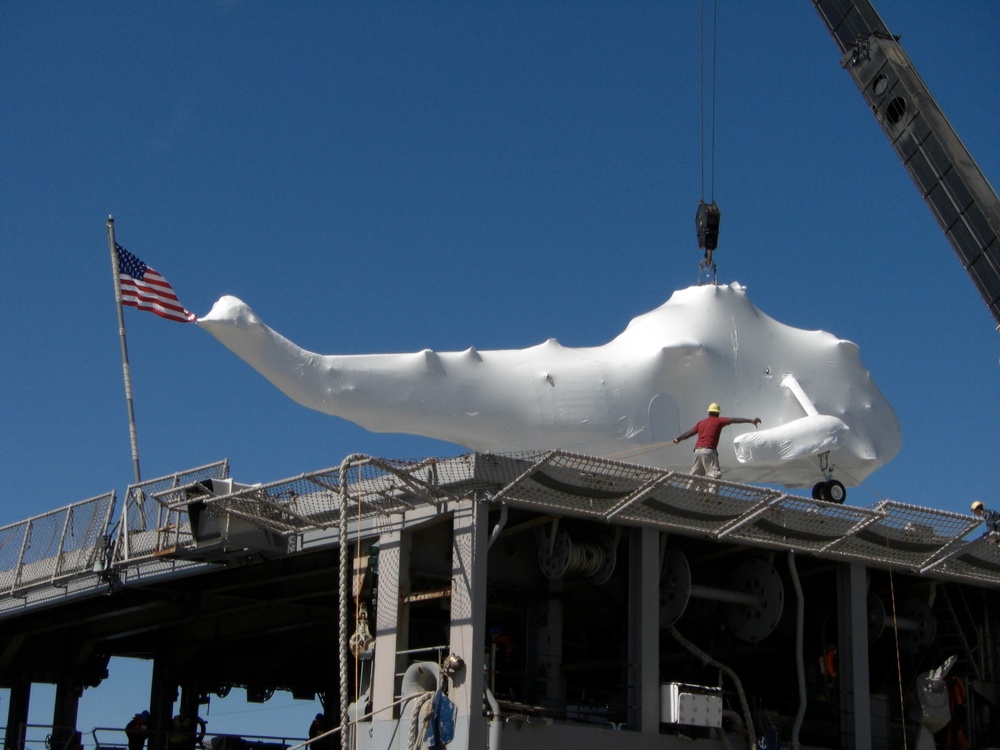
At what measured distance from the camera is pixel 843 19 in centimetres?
3597

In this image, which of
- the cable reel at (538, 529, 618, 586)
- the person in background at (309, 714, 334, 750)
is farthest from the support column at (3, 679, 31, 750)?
the cable reel at (538, 529, 618, 586)

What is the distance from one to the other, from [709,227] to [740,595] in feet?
34.2

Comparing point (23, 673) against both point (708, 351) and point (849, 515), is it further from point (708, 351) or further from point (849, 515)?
point (849, 515)

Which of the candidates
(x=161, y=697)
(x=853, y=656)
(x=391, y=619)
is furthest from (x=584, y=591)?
(x=161, y=697)

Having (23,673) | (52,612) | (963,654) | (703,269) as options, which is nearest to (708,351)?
(703,269)

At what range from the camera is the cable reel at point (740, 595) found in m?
28.3

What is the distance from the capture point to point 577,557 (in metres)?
27.2

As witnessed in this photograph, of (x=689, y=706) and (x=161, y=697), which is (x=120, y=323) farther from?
(x=689, y=706)

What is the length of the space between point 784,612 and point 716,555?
251 centimetres

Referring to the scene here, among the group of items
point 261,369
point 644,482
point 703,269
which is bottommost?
point 644,482

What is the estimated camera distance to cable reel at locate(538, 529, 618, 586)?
27.1 metres

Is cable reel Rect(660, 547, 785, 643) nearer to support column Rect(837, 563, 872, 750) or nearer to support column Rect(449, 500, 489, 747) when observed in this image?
support column Rect(837, 563, 872, 750)

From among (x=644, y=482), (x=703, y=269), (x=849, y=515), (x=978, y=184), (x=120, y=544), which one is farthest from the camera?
(x=703, y=269)

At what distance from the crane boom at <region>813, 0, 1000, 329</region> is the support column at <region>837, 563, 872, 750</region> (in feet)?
21.5
